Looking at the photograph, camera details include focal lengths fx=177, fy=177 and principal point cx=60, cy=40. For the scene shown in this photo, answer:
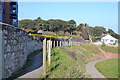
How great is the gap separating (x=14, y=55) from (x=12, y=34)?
96 cm

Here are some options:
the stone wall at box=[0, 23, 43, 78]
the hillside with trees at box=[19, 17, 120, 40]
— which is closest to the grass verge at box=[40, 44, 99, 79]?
the stone wall at box=[0, 23, 43, 78]

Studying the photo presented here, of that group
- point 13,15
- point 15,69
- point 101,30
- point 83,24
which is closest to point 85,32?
point 83,24

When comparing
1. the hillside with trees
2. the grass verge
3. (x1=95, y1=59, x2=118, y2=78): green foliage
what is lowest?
(x1=95, y1=59, x2=118, y2=78): green foliage

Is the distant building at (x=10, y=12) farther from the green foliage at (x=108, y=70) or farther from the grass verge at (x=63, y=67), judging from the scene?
the green foliage at (x=108, y=70)

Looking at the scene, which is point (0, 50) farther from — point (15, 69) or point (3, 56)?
point (15, 69)

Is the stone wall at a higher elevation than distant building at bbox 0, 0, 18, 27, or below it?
below

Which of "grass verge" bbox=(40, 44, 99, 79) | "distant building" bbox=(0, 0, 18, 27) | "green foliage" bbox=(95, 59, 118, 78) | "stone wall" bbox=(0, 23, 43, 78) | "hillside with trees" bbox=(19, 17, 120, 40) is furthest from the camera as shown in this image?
"hillside with trees" bbox=(19, 17, 120, 40)

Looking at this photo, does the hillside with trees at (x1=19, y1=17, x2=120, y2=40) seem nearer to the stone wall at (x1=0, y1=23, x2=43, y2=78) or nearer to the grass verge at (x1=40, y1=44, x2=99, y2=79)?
the grass verge at (x1=40, y1=44, x2=99, y2=79)

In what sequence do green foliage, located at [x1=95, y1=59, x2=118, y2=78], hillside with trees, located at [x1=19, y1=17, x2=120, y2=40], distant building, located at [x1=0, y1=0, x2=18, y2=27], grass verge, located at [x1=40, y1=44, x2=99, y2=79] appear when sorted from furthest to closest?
hillside with trees, located at [x1=19, y1=17, x2=120, y2=40], green foliage, located at [x1=95, y1=59, x2=118, y2=78], distant building, located at [x1=0, y1=0, x2=18, y2=27], grass verge, located at [x1=40, y1=44, x2=99, y2=79]

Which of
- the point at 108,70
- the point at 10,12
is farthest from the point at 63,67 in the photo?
the point at 108,70

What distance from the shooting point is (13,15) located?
14445mm

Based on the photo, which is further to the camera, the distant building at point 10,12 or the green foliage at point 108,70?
the green foliage at point 108,70

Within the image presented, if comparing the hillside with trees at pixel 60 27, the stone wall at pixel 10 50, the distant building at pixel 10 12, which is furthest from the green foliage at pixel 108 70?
the hillside with trees at pixel 60 27

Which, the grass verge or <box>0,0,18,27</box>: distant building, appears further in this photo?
<box>0,0,18,27</box>: distant building
